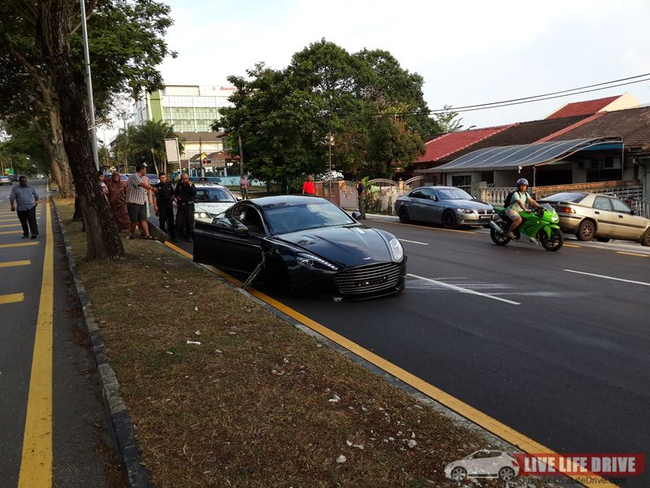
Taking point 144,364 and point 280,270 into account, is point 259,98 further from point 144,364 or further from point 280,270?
point 144,364

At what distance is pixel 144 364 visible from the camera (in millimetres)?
4645

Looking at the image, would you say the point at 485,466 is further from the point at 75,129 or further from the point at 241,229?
the point at 75,129

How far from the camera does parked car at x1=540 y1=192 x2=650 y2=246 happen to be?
14195mm

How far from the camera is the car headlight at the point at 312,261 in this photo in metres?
6.88

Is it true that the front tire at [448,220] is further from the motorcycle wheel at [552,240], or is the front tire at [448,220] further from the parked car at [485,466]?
the parked car at [485,466]

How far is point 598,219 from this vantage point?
46.9ft

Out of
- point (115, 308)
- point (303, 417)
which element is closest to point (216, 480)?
point (303, 417)

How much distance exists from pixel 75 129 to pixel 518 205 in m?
9.94

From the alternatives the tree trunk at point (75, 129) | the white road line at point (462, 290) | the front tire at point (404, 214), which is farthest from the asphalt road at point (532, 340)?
the front tire at point (404, 214)

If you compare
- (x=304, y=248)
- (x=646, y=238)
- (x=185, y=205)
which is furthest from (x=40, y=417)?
(x=646, y=238)

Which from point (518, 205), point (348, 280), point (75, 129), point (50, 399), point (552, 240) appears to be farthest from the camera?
point (518, 205)

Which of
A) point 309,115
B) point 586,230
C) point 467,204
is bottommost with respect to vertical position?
point 586,230

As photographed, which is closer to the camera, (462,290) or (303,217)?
(462,290)

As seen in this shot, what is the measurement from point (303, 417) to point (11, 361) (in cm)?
357
